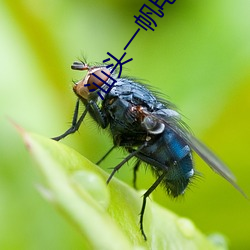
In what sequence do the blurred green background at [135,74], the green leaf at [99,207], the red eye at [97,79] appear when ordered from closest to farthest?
the green leaf at [99,207], the red eye at [97,79], the blurred green background at [135,74]

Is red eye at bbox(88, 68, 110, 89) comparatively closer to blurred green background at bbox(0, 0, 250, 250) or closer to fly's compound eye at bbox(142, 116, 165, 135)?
fly's compound eye at bbox(142, 116, 165, 135)

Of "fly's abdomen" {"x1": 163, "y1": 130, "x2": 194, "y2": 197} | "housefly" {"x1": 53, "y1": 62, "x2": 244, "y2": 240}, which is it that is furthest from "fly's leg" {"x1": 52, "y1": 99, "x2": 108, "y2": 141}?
"fly's abdomen" {"x1": 163, "y1": 130, "x2": 194, "y2": 197}

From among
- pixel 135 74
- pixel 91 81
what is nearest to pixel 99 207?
pixel 91 81

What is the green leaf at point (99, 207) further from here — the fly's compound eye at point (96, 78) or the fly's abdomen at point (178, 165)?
the fly's compound eye at point (96, 78)

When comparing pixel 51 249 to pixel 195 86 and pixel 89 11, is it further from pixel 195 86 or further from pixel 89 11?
pixel 89 11

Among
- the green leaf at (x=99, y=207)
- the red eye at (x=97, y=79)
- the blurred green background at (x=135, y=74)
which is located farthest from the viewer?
the blurred green background at (x=135, y=74)

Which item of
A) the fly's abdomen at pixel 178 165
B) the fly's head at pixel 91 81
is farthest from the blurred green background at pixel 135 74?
the fly's head at pixel 91 81
